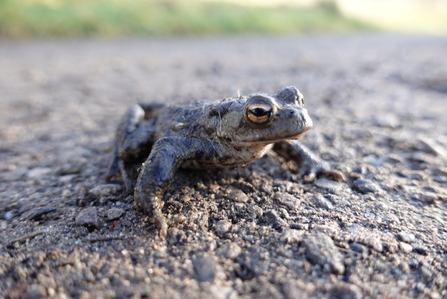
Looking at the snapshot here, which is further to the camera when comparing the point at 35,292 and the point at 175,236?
the point at 175,236

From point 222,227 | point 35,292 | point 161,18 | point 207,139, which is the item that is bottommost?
point 35,292

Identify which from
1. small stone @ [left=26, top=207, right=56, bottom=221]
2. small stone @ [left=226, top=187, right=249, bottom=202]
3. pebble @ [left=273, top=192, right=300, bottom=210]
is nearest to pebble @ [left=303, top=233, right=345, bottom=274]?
pebble @ [left=273, top=192, right=300, bottom=210]

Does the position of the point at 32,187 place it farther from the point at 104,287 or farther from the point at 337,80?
the point at 337,80

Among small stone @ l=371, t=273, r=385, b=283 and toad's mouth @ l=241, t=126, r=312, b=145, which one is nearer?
Answer: small stone @ l=371, t=273, r=385, b=283

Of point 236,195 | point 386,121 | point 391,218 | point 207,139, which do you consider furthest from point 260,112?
point 386,121

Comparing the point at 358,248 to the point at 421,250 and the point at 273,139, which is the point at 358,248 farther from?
the point at 273,139

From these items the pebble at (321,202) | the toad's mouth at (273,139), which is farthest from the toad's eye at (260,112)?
the pebble at (321,202)

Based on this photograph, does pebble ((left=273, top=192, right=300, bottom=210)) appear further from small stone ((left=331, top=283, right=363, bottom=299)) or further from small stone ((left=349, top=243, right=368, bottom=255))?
small stone ((left=331, top=283, right=363, bottom=299))
